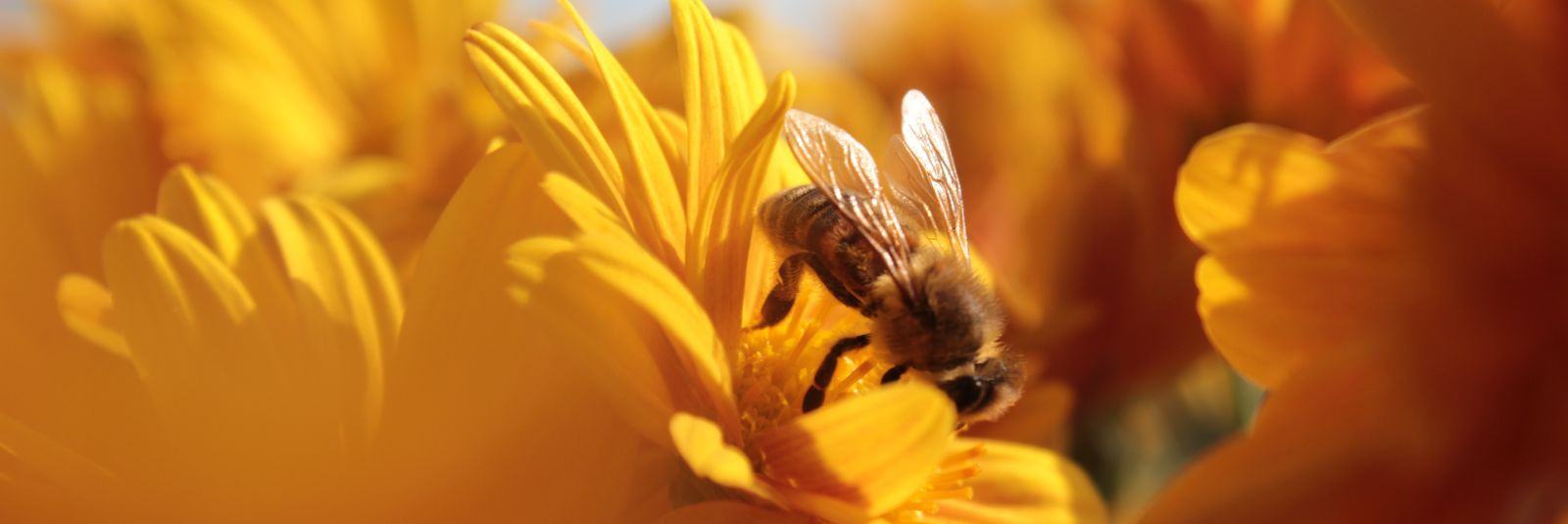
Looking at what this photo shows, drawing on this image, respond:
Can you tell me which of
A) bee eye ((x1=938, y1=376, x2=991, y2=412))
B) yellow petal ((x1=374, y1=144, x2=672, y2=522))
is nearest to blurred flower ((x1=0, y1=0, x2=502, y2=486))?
yellow petal ((x1=374, y1=144, x2=672, y2=522))

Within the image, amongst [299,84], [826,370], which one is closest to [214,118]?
[299,84]

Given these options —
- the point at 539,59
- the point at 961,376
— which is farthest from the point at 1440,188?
the point at 539,59

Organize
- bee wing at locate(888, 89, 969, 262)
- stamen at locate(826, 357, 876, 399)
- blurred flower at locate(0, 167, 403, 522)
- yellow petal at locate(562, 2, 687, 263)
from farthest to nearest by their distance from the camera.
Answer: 1. bee wing at locate(888, 89, 969, 262)
2. stamen at locate(826, 357, 876, 399)
3. yellow petal at locate(562, 2, 687, 263)
4. blurred flower at locate(0, 167, 403, 522)

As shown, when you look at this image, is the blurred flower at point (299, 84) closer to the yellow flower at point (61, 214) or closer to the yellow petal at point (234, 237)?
the yellow flower at point (61, 214)

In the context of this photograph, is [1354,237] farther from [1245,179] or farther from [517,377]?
[517,377]

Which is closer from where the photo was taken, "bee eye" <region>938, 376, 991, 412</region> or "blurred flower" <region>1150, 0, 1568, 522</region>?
"blurred flower" <region>1150, 0, 1568, 522</region>

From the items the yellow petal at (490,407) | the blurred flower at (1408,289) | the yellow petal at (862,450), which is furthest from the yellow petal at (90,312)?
the blurred flower at (1408,289)

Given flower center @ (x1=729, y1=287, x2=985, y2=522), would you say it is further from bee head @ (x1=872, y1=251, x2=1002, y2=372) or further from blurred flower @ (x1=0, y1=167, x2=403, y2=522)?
blurred flower @ (x1=0, y1=167, x2=403, y2=522)
